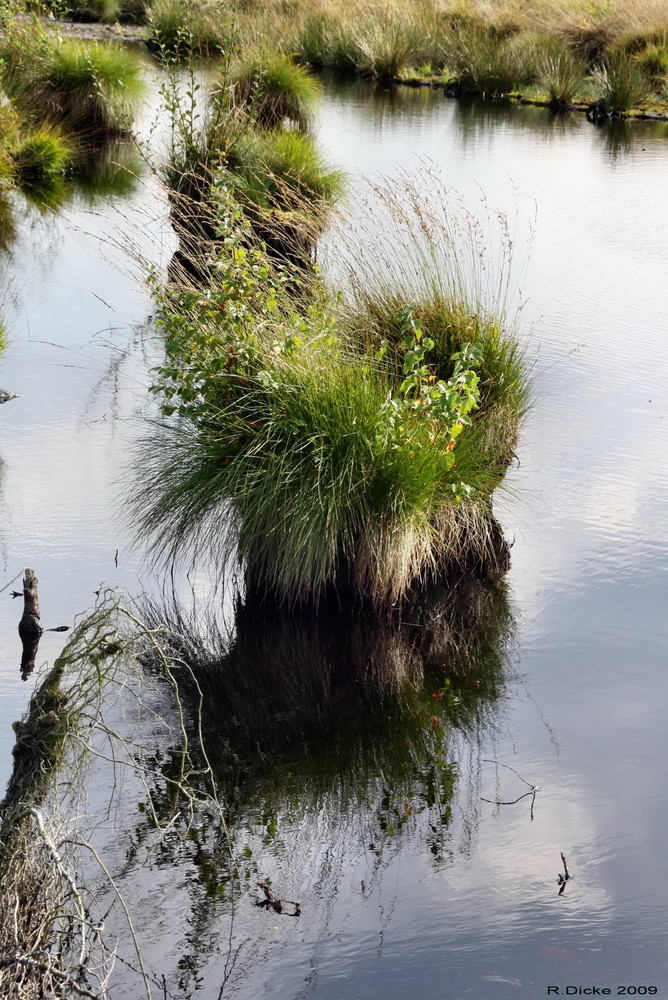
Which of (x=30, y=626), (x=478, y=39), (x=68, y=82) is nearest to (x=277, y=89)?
(x=68, y=82)

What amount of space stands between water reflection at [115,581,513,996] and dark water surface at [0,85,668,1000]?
0.03 ft

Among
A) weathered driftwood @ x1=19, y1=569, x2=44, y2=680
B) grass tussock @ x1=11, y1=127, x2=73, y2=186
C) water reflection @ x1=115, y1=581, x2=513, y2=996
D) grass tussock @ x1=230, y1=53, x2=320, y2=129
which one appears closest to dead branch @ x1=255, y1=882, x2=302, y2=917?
water reflection @ x1=115, y1=581, x2=513, y2=996

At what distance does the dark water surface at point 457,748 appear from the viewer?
303 centimetres

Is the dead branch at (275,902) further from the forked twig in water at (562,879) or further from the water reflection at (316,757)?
the forked twig in water at (562,879)

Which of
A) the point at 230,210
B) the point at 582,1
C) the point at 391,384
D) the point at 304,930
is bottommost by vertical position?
the point at 304,930

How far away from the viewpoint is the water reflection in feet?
10.3

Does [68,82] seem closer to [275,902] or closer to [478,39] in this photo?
[478,39]

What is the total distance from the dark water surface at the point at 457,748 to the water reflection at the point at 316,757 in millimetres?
11

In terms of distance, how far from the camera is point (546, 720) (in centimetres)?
411

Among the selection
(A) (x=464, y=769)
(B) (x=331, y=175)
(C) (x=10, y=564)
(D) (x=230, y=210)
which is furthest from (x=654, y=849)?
(B) (x=331, y=175)

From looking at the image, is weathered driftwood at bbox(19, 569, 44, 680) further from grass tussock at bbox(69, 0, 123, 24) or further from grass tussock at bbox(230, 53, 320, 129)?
grass tussock at bbox(69, 0, 123, 24)

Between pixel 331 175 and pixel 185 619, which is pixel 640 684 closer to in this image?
pixel 185 619

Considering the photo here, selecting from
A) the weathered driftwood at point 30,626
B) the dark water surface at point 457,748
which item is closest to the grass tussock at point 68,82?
the dark water surface at point 457,748

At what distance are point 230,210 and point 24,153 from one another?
8.51 m
